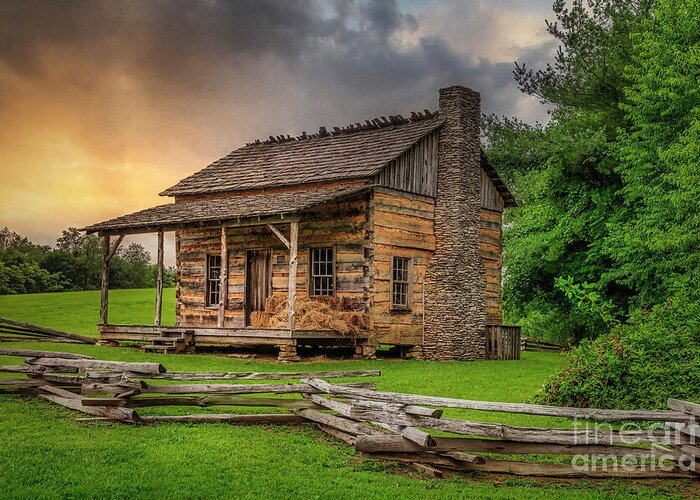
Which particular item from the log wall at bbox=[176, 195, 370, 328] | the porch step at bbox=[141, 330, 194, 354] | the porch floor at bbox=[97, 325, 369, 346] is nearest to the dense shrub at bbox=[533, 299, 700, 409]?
the porch floor at bbox=[97, 325, 369, 346]

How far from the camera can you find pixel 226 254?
78.2ft

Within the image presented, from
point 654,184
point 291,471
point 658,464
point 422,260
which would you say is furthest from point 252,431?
point 654,184

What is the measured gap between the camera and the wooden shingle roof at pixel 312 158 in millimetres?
24562

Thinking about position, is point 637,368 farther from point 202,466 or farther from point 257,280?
point 257,280

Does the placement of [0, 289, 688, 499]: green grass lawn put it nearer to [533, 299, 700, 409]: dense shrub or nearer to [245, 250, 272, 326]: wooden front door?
[533, 299, 700, 409]: dense shrub

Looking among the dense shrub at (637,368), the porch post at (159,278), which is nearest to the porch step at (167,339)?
the porch post at (159,278)

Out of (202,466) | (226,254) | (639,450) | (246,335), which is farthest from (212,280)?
(639,450)

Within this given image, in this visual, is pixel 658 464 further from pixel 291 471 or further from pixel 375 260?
pixel 375 260

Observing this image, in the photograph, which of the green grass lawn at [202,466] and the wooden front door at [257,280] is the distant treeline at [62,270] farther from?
the green grass lawn at [202,466]

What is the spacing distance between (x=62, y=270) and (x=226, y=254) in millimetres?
44438

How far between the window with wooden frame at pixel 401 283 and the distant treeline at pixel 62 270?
4242cm

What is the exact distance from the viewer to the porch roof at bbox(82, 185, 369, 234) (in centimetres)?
2138

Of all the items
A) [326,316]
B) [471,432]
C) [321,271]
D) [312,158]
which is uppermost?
[312,158]

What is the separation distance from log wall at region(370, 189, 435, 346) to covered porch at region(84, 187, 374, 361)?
1097 mm
